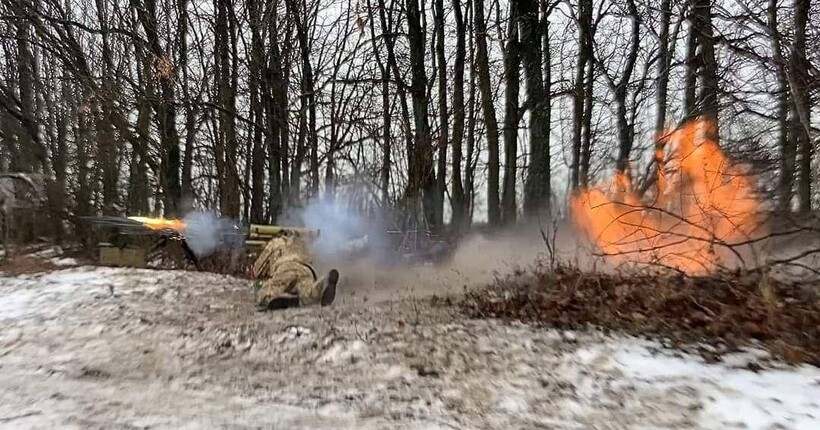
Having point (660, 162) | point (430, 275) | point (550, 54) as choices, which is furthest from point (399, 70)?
point (660, 162)

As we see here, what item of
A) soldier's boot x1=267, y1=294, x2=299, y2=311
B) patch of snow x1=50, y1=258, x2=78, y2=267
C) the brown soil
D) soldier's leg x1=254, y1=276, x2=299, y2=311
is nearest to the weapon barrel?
soldier's leg x1=254, y1=276, x2=299, y2=311

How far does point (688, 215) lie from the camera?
32.0ft

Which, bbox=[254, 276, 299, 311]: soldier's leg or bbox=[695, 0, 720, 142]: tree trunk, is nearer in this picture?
bbox=[254, 276, 299, 311]: soldier's leg

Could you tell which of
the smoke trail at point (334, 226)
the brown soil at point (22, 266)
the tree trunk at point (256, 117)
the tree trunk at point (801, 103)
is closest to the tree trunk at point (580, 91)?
the smoke trail at point (334, 226)

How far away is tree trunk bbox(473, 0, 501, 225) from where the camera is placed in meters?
20.5

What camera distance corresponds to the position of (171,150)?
20047 millimetres

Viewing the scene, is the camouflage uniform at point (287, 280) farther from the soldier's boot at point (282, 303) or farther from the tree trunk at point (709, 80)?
the tree trunk at point (709, 80)

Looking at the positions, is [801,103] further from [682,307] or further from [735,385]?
[735,385]

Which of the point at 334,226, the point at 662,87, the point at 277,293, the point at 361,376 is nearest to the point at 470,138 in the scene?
the point at 662,87

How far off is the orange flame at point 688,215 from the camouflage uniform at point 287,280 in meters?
4.34

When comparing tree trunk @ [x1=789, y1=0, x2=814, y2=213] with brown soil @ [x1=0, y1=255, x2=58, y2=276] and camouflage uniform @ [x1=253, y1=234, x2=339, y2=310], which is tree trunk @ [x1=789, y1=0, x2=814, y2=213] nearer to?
camouflage uniform @ [x1=253, y1=234, x2=339, y2=310]

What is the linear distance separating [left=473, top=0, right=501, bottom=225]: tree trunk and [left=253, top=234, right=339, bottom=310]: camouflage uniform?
11.3 metres

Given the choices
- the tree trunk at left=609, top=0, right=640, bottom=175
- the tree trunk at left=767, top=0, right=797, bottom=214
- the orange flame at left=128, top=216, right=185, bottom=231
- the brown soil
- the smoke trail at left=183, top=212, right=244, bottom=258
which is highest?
the tree trunk at left=609, top=0, right=640, bottom=175

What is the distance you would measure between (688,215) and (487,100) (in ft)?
36.7
